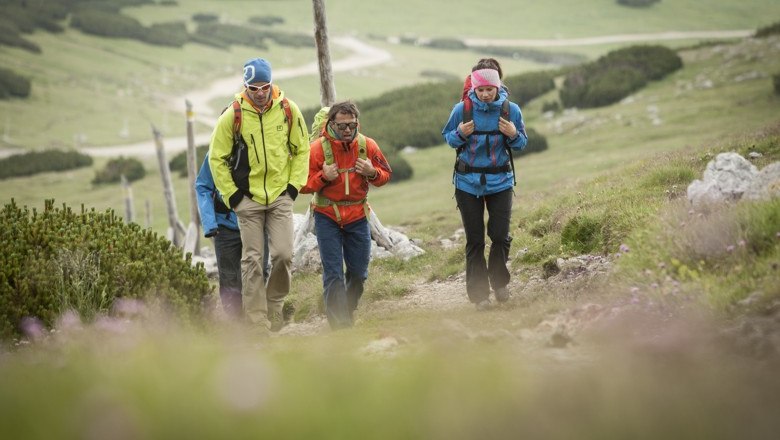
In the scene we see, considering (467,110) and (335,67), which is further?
(335,67)

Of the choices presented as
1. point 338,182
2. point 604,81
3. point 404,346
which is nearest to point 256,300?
point 338,182

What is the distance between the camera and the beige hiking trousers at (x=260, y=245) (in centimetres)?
834

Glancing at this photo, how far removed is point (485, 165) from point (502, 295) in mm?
1452

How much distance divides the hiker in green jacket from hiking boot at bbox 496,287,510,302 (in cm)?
227

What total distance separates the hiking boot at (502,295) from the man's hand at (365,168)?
1896 mm

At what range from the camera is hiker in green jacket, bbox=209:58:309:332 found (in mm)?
7938

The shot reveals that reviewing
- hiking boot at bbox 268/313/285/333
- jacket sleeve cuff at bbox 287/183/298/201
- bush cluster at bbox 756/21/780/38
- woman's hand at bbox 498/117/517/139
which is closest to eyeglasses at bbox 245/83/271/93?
jacket sleeve cuff at bbox 287/183/298/201

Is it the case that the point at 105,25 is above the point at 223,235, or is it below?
above

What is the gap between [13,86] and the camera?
49.2 m

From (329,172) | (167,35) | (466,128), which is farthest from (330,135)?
(167,35)

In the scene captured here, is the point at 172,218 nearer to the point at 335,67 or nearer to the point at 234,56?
the point at 335,67

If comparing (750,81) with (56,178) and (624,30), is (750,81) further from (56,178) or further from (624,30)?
(624,30)

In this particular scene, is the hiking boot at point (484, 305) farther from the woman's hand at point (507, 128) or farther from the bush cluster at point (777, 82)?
the bush cluster at point (777, 82)

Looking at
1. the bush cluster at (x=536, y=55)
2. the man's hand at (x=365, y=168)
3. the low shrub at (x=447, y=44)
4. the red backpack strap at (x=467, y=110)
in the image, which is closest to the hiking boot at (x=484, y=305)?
the man's hand at (x=365, y=168)
